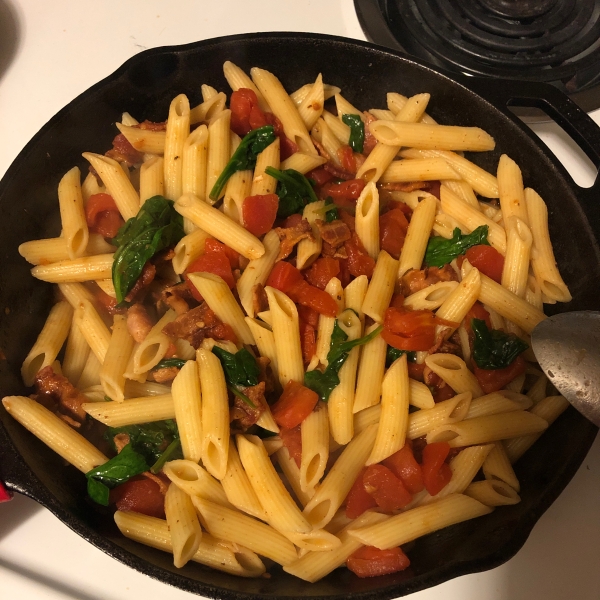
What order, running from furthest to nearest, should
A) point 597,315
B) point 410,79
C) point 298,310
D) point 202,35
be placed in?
point 202,35 < point 410,79 < point 298,310 < point 597,315

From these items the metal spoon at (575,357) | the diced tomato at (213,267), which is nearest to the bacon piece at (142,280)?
the diced tomato at (213,267)

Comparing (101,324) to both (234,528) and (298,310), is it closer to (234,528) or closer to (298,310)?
(298,310)

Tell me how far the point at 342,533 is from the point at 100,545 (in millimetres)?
708

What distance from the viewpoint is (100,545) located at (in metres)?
1.50

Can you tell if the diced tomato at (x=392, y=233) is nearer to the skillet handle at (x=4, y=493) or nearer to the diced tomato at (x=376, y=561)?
the diced tomato at (x=376, y=561)

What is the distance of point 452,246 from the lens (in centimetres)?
212

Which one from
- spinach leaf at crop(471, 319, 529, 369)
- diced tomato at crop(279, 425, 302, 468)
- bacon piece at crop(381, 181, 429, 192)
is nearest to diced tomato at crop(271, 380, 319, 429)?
diced tomato at crop(279, 425, 302, 468)

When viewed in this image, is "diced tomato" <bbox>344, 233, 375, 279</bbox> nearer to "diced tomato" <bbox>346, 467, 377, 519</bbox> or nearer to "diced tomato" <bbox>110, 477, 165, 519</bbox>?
"diced tomato" <bbox>346, 467, 377, 519</bbox>

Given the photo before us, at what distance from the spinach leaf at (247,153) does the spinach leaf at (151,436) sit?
2.88 feet

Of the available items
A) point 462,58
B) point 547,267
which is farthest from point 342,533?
point 462,58

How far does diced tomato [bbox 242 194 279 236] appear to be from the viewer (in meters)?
2.06

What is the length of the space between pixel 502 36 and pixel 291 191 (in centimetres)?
125

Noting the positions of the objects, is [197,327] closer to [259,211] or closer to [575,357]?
[259,211]

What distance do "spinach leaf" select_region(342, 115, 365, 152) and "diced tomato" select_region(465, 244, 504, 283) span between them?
2.22 feet
